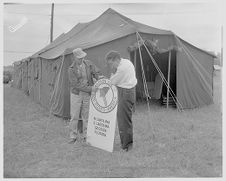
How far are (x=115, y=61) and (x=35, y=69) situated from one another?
20.4 ft

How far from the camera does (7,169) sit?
4016 millimetres

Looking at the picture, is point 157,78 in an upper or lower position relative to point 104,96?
upper

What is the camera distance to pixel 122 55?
24.8ft

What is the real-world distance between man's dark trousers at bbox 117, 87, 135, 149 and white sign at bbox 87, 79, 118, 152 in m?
0.09

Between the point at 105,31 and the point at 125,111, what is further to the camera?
the point at 105,31

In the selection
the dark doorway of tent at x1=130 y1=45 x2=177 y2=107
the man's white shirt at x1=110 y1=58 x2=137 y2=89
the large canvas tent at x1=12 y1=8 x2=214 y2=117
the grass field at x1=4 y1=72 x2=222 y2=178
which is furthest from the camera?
the dark doorway of tent at x1=130 y1=45 x2=177 y2=107

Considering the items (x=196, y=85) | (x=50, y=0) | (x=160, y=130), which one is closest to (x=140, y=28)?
(x=196, y=85)

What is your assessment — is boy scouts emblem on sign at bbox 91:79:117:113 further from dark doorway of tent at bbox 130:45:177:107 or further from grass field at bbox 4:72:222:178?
dark doorway of tent at bbox 130:45:177:107

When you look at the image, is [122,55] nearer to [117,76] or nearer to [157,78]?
[157,78]

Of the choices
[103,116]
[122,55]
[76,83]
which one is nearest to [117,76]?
[103,116]

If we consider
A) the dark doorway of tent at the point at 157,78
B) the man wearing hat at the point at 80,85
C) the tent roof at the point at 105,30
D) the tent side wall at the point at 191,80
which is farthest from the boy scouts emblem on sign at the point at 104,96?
the dark doorway of tent at the point at 157,78

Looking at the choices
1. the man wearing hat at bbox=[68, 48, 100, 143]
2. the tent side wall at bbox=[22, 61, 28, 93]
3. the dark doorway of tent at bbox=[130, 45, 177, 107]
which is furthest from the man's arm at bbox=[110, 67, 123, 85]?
the tent side wall at bbox=[22, 61, 28, 93]

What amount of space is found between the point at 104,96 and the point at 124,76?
40 cm

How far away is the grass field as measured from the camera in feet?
13.2
